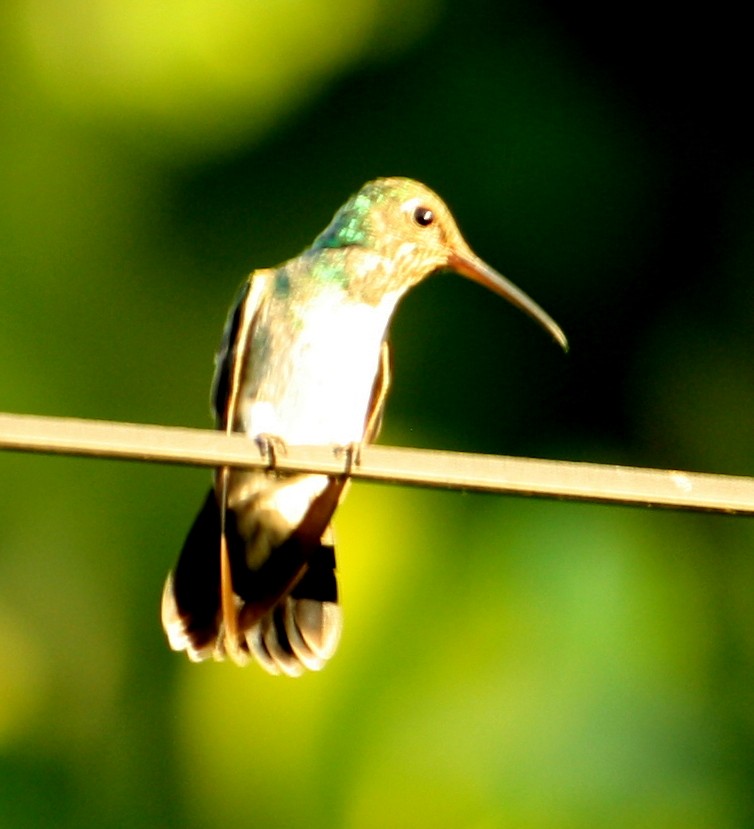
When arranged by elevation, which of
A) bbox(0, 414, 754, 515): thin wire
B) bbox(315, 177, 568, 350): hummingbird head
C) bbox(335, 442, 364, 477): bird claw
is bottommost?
bbox(0, 414, 754, 515): thin wire

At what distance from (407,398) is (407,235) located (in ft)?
5.82

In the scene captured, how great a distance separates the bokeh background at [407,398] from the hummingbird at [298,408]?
838 mm

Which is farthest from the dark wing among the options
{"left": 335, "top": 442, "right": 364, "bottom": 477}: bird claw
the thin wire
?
the thin wire

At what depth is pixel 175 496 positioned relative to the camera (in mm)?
6715

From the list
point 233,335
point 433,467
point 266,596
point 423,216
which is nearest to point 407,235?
point 423,216

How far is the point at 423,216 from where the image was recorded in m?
5.51

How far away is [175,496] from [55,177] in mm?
1993

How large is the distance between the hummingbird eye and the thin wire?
102 inches

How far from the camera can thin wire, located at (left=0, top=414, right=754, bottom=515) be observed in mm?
2836

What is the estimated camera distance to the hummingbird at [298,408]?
196 inches

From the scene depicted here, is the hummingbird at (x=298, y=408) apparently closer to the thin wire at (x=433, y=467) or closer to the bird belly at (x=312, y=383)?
the bird belly at (x=312, y=383)

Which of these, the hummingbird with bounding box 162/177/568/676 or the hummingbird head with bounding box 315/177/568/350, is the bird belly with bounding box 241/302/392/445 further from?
the hummingbird head with bounding box 315/177/568/350

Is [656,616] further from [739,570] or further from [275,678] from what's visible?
[275,678]

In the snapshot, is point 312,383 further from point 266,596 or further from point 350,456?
point 350,456
